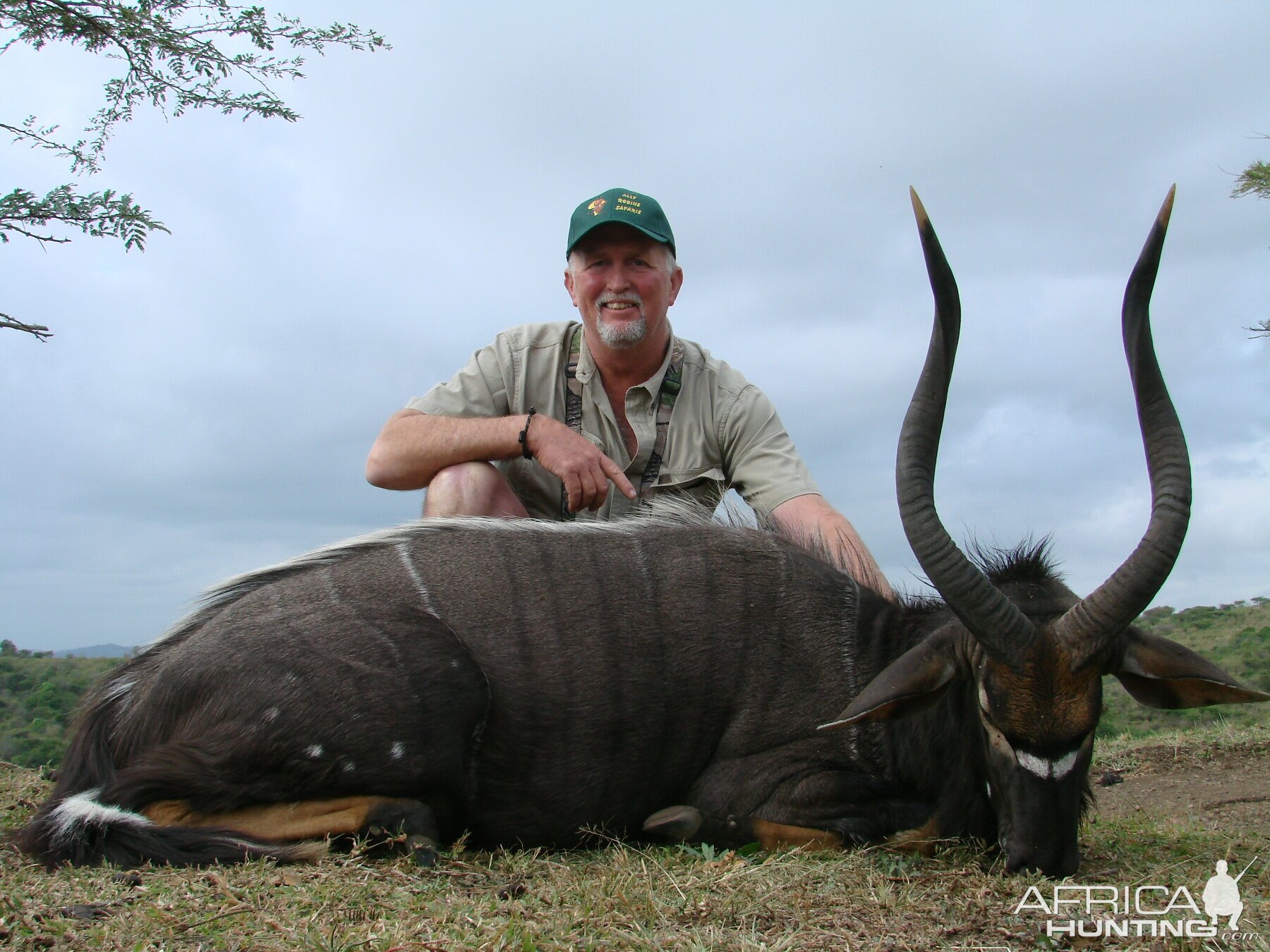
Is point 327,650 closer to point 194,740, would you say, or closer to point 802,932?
point 194,740

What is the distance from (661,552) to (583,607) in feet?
1.26

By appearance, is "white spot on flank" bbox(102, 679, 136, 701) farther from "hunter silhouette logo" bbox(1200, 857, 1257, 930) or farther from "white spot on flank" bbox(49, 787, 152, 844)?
"hunter silhouette logo" bbox(1200, 857, 1257, 930)

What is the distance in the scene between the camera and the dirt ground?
5.60 metres

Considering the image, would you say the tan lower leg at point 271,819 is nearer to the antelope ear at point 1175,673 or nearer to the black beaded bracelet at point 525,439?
the black beaded bracelet at point 525,439

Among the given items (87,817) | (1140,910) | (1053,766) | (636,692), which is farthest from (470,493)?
(1140,910)

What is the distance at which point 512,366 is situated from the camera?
5.76m

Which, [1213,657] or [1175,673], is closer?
[1175,673]

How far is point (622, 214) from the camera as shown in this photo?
552cm

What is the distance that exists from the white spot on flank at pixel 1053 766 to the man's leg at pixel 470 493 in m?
2.46

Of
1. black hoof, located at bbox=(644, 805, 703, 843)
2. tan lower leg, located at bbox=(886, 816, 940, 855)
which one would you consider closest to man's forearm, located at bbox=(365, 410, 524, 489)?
black hoof, located at bbox=(644, 805, 703, 843)

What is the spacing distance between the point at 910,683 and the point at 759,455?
227cm

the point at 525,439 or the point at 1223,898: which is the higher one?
the point at 525,439

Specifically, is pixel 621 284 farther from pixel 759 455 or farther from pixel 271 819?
pixel 271 819

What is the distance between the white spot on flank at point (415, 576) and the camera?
3.83 m
